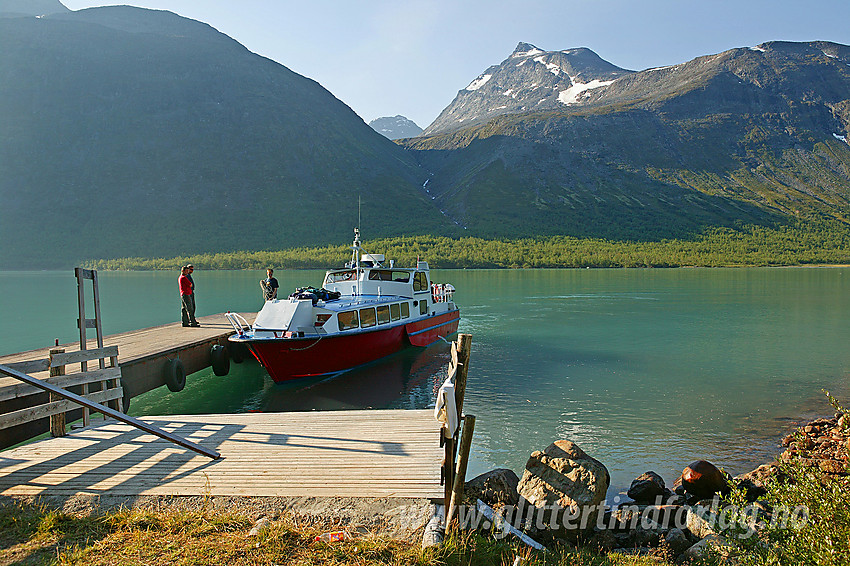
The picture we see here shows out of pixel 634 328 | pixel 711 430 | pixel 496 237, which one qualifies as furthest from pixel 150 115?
pixel 711 430

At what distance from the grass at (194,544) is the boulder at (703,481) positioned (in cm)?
505

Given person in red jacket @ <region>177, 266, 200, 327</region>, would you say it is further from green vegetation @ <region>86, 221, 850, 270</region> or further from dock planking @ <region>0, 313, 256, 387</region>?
green vegetation @ <region>86, 221, 850, 270</region>

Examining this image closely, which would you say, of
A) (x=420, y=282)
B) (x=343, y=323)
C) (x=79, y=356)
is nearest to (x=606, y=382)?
(x=420, y=282)

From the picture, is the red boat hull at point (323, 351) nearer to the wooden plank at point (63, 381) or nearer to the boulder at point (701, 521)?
the wooden plank at point (63, 381)

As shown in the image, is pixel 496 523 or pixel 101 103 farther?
pixel 101 103

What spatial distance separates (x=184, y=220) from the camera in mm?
146750

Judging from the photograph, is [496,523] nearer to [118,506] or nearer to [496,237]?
[118,506]

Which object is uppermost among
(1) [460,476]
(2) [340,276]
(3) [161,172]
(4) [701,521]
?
(3) [161,172]

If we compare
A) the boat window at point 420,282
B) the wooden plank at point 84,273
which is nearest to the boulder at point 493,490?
the wooden plank at point 84,273

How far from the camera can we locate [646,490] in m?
9.83

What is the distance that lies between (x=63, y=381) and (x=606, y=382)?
17387 mm

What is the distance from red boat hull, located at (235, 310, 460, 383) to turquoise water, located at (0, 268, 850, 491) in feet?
2.03

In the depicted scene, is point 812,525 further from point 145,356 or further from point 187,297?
point 187,297

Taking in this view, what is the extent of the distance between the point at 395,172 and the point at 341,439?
7497 inches
